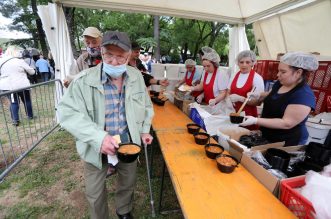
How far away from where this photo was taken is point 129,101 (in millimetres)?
1823

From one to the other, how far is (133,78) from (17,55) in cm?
509

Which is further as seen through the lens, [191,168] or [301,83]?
[301,83]

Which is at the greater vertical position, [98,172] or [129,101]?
[129,101]

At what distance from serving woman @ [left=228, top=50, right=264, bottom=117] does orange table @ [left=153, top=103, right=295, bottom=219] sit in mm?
1402

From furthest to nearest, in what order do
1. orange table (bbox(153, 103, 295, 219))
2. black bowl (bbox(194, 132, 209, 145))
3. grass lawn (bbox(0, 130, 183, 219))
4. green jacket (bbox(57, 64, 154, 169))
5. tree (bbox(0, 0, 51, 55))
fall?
tree (bbox(0, 0, 51, 55))
grass lawn (bbox(0, 130, 183, 219))
black bowl (bbox(194, 132, 209, 145))
green jacket (bbox(57, 64, 154, 169))
orange table (bbox(153, 103, 295, 219))

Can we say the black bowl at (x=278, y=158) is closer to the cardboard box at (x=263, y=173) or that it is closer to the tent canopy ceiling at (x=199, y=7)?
the cardboard box at (x=263, y=173)

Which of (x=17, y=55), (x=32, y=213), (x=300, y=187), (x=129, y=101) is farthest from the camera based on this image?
(x=17, y=55)

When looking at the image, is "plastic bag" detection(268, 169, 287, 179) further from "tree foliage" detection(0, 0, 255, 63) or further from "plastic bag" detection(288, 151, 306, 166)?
"tree foliage" detection(0, 0, 255, 63)

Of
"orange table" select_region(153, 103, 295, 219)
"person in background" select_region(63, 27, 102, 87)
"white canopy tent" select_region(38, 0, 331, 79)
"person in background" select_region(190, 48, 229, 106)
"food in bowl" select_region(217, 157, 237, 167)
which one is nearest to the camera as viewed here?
"orange table" select_region(153, 103, 295, 219)

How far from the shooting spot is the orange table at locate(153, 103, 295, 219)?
1233 millimetres

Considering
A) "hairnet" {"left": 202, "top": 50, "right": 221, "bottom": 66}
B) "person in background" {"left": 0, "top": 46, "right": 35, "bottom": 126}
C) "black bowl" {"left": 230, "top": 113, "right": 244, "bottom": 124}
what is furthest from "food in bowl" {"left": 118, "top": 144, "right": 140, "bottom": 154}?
"person in background" {"left": 0, "top": 46, "right": 35, "bottom": 126}

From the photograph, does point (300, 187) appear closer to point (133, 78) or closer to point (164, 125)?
point (133, 78)

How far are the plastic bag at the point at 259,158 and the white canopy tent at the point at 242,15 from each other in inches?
130

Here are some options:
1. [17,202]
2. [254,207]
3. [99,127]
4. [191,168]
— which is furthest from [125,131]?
[17,202]
